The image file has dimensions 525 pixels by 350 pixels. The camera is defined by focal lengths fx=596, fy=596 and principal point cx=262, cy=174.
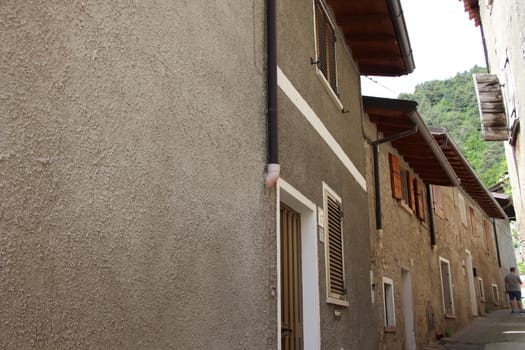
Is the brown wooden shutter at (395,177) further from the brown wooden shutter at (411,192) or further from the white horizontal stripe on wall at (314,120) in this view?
the white horizontal stripe on wall at (314,120)

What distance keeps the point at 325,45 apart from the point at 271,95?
2758mm

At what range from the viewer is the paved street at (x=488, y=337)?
1180 cm

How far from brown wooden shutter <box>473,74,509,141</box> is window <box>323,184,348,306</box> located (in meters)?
4.93

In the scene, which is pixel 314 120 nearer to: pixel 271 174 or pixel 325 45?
pixel 325 45

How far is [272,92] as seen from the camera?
525cm

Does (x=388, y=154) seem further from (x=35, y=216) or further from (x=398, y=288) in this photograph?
(x=35, y=216)

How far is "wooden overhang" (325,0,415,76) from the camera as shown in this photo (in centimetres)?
832

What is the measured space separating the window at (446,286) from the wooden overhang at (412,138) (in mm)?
2558

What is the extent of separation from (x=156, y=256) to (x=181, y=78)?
45.6 inches

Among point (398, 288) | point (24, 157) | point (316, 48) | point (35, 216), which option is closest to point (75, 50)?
point (24, 157)

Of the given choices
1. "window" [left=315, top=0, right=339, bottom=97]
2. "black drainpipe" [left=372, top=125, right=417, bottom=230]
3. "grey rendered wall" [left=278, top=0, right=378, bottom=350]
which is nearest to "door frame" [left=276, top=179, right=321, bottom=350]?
"grey rendered wall" [left=278, top=0, right=378, bottom=350]

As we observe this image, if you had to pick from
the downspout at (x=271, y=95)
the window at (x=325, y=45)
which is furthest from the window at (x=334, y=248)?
the downspout at (x=271, y=95)

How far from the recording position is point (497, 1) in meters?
10.5

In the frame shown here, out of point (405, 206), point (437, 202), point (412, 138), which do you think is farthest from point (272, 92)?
point (437, 202)
